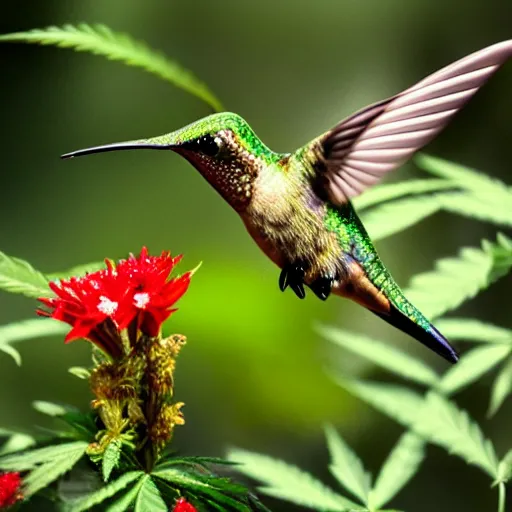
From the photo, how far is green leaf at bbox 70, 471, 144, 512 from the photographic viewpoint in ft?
1.98

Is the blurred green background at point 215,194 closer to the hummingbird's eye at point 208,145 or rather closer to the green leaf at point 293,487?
the green leaf at point 293,487

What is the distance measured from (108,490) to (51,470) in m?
0.06

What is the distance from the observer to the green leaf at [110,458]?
0.57m

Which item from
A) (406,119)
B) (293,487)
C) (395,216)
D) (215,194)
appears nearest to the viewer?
(406,119)

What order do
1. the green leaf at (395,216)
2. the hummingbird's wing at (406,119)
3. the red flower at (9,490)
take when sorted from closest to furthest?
the hummingbird's wing at (406,119) < the red flower at (9,490) < the green leaf at (395,216)

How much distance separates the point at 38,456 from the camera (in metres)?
0.65

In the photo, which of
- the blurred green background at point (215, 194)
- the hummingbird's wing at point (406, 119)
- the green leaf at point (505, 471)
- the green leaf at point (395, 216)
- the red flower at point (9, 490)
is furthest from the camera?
the blurred green background at point (215, 194)

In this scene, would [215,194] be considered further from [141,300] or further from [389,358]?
[141,300]

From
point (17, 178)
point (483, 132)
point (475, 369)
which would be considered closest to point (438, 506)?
point (475, 369)

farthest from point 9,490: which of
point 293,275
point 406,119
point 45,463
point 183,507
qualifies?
point 406,119

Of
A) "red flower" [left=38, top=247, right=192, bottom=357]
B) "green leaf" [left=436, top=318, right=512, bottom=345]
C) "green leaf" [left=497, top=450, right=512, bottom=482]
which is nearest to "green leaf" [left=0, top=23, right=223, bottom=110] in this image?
"red flower" [left=38, top=247, right=192, bottom=357]

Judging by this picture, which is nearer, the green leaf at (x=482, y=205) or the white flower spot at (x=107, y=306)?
the white flower spot at (x=107, y=306)

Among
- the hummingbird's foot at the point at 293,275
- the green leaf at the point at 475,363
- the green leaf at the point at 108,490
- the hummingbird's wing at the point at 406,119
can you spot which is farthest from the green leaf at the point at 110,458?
the green leaf at the point at 475,363

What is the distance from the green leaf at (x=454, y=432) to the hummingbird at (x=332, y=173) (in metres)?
0.29
